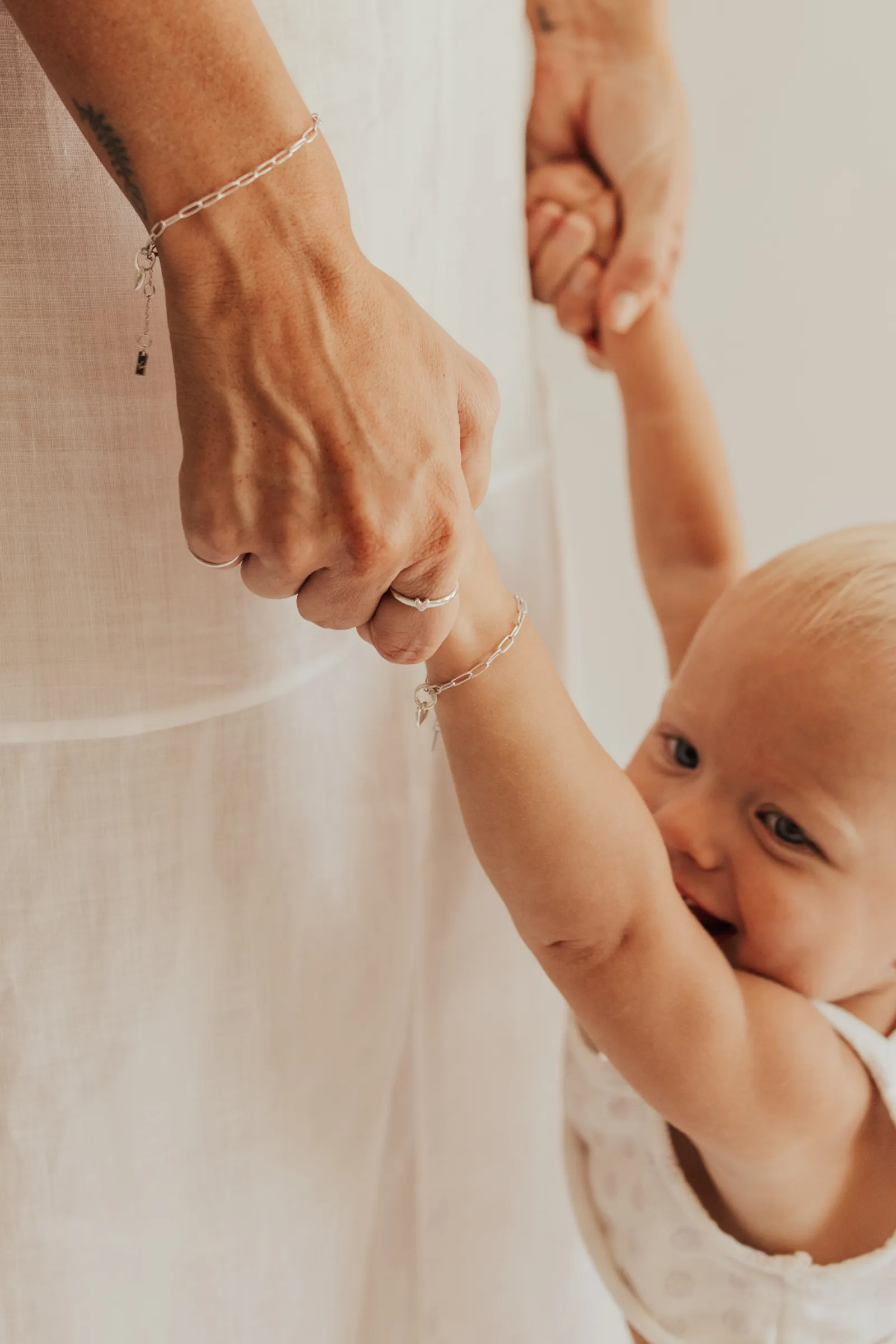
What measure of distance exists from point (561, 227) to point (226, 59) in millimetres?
501

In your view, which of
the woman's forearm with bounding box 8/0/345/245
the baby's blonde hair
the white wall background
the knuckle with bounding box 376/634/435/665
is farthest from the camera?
the white wall background

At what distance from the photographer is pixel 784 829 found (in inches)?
31.3

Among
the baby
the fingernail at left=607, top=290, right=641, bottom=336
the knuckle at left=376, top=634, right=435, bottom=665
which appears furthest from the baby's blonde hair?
the knuckle at left=376, top=634, right=435, bottom=665

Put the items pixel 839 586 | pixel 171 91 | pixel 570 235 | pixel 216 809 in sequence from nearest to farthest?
pixel 171 91 → pixel 216 809 → pixel 839 586 → pixel 570 235

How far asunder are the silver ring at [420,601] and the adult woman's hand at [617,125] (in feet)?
1.56

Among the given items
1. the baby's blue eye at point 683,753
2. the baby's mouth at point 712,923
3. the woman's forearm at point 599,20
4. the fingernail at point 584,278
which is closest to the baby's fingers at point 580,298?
the fingernail at point 584,278

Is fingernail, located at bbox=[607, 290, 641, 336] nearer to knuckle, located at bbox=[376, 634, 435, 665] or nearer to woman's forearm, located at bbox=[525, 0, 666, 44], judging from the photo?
woman's forearm, located at bbox=[525, 0, 666, 44]

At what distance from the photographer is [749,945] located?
0.80 m

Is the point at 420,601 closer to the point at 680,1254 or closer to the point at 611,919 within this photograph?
the point at 611,919

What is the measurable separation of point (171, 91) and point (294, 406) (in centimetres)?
12

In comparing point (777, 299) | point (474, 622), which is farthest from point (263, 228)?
point (777, 299)

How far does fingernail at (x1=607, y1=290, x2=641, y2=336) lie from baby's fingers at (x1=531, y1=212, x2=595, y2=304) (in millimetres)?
42

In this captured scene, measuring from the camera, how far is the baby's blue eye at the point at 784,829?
2.59 feet

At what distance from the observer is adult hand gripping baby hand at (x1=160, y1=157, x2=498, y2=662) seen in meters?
0.48
